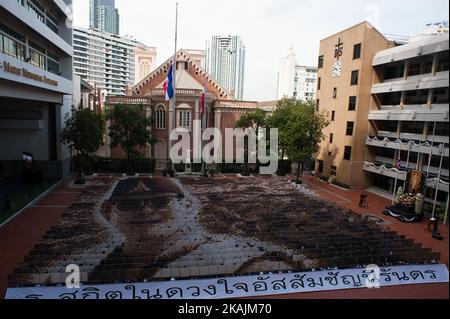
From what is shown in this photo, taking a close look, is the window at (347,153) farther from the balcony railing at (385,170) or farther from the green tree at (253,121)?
the green tree at (253,121)

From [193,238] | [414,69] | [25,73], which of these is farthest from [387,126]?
[25,73]

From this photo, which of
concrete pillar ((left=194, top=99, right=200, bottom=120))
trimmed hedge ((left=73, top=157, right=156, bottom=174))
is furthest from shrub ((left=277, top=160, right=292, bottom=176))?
trimmed hedge ((left=73, top=157, right=156, bottom=174))

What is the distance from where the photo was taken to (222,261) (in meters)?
11.9

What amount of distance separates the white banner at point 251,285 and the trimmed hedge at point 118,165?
72.8ft

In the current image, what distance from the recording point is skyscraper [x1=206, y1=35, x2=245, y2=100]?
7412cm

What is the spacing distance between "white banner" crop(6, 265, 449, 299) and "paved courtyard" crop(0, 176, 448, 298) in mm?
390

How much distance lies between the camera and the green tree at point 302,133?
95.0 feet

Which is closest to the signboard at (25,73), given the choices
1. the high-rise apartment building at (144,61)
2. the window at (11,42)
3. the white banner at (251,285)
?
the window at (11,42)

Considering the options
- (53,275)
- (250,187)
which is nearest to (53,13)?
(250,187)

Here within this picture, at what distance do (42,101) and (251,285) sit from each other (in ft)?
72.0

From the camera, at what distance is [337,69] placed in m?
31.0

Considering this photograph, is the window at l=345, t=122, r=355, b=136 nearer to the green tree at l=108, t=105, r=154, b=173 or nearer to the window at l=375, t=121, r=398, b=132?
the window at l=375, t=121, r=398, b=132

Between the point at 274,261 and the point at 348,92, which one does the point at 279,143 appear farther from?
the point at 274,261
